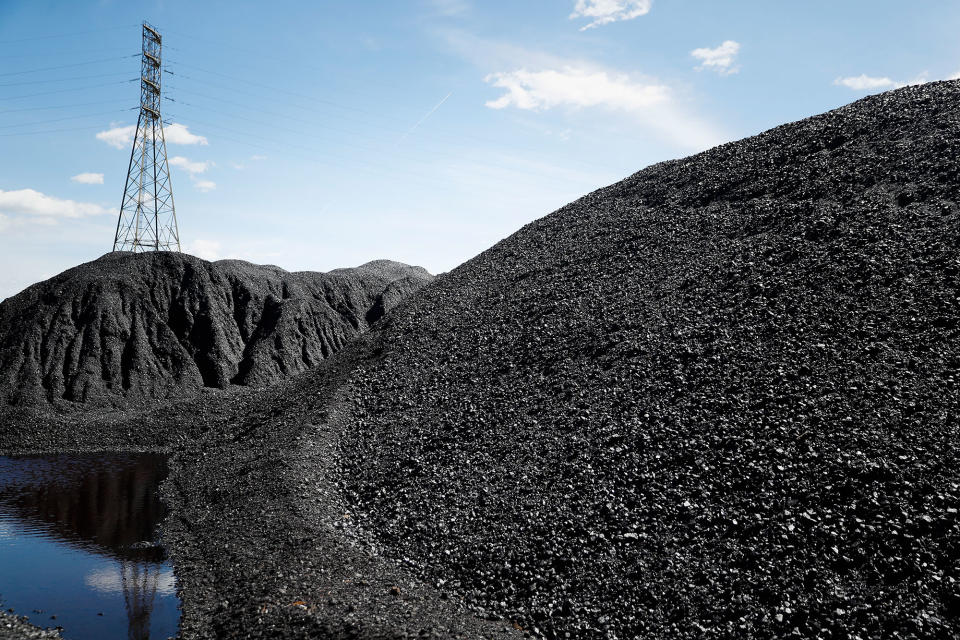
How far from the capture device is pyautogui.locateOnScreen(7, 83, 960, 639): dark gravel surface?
34.4 feet

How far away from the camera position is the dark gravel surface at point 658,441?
10.5 m

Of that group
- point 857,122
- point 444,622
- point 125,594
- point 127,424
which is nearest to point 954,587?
point 444,622

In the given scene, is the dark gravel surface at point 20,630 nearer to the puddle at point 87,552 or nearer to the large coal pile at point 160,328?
the puddle at point 87,552

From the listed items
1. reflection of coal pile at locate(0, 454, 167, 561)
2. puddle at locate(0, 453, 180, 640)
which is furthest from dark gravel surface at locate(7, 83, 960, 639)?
reflection of coal pile at locate(0, 454, 167, 561)

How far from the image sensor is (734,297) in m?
18.5

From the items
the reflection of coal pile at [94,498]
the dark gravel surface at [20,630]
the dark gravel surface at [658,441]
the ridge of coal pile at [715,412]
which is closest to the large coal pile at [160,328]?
the reflection of coal pile at [94,498]

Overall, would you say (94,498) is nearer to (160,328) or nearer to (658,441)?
(658,441)

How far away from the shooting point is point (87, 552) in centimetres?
1733

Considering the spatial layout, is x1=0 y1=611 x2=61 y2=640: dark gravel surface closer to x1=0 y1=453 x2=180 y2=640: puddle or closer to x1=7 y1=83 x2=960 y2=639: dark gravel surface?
x1=0 y1=453 x2=180 y2=640: puddle

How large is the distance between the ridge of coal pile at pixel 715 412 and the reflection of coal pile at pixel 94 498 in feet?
24.0

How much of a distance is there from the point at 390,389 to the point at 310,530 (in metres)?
7.70

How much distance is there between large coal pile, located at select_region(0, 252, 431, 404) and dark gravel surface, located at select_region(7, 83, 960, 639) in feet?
62.9

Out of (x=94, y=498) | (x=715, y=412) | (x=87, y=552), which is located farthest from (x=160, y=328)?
(x=715, y=412)

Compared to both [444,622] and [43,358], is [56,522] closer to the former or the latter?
[444,622]
